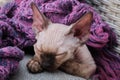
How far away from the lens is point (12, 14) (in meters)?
1.40

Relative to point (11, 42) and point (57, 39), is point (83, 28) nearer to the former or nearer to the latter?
point (57, 39)

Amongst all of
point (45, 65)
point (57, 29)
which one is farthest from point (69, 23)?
point (45, 65)

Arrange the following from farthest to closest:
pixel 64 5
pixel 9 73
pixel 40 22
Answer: pixel 64 5 → pixel 40 22 → pixel 9 73

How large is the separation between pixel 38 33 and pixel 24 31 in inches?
3.1

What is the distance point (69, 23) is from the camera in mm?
1263

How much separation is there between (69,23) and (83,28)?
156mm

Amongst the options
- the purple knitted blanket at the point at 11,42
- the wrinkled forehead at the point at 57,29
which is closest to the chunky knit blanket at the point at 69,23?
the purple knitted blanket at the point at 11,42

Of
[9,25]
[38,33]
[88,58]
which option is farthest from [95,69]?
[9,25]

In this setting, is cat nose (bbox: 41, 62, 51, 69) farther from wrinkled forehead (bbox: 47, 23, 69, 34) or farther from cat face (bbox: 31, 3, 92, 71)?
wrinkled forehead (bbox: 47, 23, 69, 34)

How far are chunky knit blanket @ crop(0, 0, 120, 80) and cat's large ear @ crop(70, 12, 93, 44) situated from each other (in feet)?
0.32

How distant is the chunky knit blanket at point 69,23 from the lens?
1.19 meters

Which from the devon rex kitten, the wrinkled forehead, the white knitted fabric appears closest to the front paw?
the devon rex kitten

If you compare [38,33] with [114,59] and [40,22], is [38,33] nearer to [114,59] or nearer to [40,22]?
[40,22]

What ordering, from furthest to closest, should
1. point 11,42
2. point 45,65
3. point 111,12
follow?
1. point 111,12
2. point 11,42
3. point 45,65
